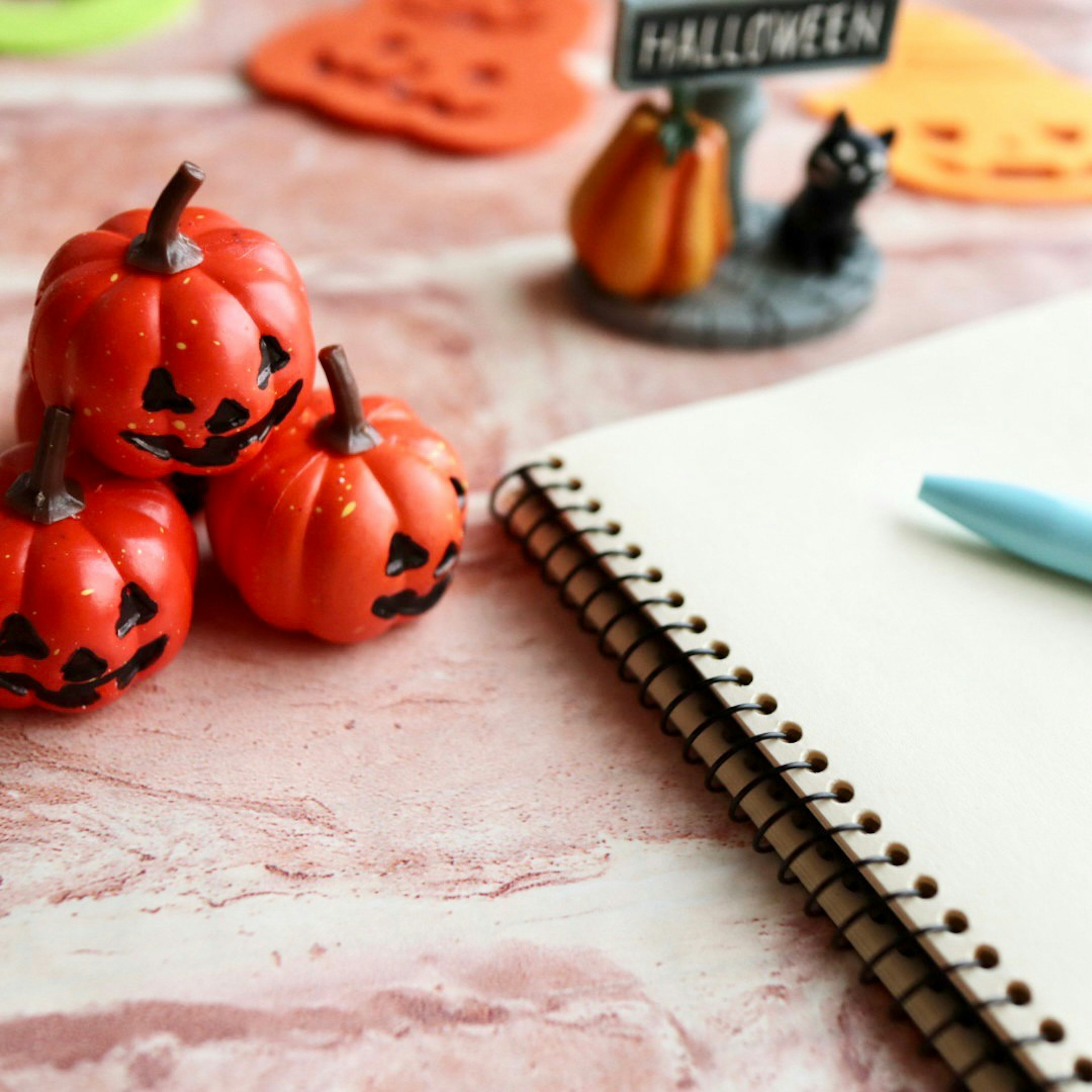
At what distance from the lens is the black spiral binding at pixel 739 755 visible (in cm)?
43

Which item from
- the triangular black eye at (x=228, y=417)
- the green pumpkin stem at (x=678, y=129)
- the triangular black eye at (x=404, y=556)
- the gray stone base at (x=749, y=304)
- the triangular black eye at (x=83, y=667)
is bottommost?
the triangular black eye at (x=83, y=667)

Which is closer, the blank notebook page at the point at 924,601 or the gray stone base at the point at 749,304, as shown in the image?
the blank notebook page at the point at 924,601

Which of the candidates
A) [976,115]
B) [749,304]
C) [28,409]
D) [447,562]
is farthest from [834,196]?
[28,409]

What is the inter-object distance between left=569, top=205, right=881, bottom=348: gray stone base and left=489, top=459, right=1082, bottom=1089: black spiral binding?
18 centimetres

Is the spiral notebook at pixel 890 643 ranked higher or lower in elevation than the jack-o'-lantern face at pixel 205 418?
lower

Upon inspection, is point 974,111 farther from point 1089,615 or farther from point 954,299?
point 1089,615

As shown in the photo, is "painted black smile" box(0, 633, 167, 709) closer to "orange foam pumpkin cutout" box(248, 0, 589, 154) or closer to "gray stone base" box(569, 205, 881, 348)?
"gray stone base" box(569, 205, 881, 348)

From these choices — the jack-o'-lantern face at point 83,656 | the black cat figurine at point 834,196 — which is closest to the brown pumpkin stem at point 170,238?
the jack-o'-lantern face at point 83,656

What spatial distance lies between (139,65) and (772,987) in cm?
88

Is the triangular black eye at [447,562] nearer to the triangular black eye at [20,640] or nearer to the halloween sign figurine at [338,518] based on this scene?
the halloween sign figurine at [338,518]

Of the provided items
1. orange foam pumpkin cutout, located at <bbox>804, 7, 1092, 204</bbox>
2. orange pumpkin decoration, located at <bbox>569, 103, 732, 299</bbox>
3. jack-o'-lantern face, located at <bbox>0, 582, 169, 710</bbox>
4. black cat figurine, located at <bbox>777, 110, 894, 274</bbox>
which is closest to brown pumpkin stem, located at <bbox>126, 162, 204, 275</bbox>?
jack-o'-lantern face, located at <bbox>0, 582, 169, 710</bbox>

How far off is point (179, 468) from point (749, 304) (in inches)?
16.2

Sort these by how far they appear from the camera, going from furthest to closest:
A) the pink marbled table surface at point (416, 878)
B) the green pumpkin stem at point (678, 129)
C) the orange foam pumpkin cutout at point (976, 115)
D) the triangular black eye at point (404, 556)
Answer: the orange foam pumpkin cutout at point (976, 115)
the green pumpkin stem at point (678, 129)
the triangular black eye at point (404, 556)
the pink marbled table surface at point (416, 878)

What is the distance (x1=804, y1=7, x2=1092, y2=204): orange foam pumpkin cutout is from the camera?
3.03 feet
